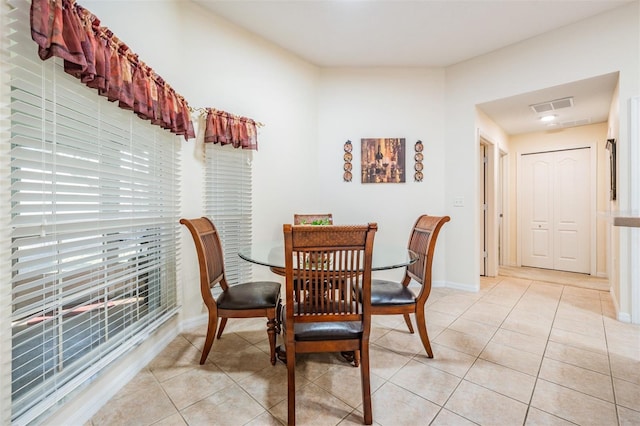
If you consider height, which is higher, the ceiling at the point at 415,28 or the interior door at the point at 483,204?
the ceiling at the point at 415,28

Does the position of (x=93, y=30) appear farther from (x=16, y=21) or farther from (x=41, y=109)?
(x=41, y=109)

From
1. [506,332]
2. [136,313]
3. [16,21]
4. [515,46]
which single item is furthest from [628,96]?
[136,313]

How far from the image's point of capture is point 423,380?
1692 millimetres

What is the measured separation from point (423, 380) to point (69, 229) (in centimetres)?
210

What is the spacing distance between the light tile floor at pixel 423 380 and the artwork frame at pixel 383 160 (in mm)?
1864

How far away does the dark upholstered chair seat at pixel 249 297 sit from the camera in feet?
5.95

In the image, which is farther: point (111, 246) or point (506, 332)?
point (506, 332)

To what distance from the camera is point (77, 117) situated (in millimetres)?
1395

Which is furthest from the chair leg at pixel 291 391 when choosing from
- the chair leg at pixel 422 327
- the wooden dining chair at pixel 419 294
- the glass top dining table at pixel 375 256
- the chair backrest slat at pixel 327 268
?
the chair leg at pixel 422 327

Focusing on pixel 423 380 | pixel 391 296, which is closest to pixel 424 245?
pixel 391 296

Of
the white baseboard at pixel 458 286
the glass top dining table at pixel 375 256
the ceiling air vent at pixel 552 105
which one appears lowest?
the white baseboard at pixel 458 286

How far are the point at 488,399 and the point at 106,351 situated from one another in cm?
212

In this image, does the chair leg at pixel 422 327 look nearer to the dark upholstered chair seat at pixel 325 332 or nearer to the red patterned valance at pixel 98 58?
the dark upholstered chair seat at pixel 325 332

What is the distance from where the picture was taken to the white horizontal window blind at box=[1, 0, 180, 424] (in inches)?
43.8
